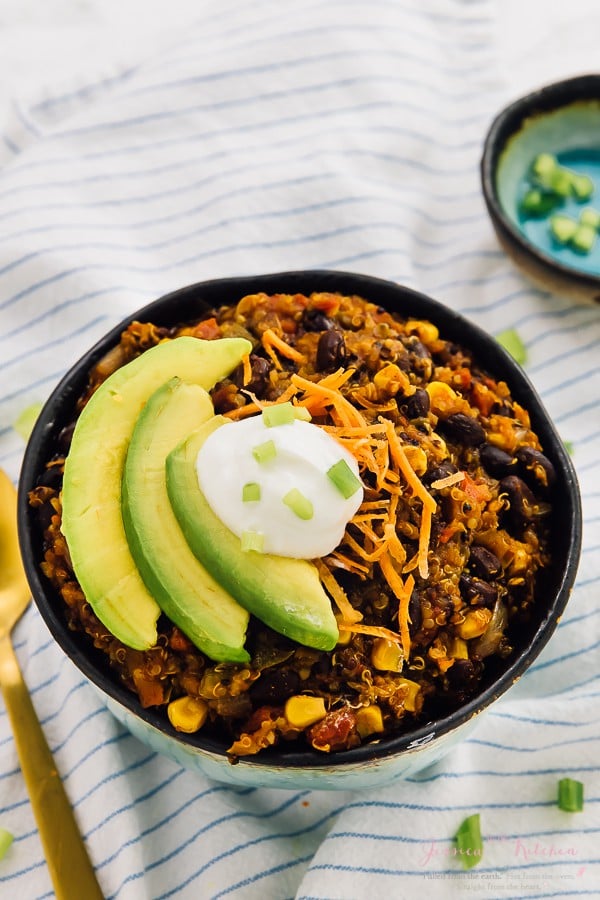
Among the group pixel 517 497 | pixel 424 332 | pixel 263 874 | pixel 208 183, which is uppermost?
pixel 208 183

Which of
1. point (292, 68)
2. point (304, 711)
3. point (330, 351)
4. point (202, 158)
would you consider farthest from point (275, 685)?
point (292, 68)

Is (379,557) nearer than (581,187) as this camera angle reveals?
Yes

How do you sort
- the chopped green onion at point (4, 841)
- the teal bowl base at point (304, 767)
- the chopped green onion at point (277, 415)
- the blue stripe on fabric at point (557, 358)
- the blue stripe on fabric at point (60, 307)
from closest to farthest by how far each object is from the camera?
1. the chopped green onion at point (277, 415)
2. the teal bowl base at point (304, 767)
3. the chopped green onion at point (4, 841)
4. the blue stripe on fabric at point (60, 307)
5. the blue stripe on fabric at point (557, 358)

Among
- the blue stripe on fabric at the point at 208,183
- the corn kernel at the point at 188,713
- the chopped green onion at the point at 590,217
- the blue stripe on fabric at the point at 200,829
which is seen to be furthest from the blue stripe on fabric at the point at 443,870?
the chopped green onion at the point at 590,217

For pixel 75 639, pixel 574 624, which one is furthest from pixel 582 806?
pixel 75 639

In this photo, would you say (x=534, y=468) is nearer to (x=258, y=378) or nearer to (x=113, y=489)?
(x=258, y=378)

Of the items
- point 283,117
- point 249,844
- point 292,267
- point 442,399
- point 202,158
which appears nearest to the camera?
point 442,399

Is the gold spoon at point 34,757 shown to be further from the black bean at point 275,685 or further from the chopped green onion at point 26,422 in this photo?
the black bean at point 275,685
